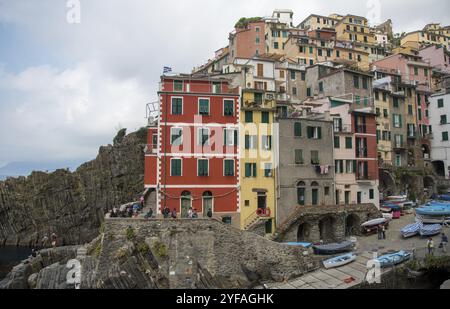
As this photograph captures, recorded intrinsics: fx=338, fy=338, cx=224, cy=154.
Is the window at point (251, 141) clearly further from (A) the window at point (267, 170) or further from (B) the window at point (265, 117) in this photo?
(A) the window at point (267, 170)

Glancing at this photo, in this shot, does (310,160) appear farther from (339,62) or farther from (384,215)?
(339,62)

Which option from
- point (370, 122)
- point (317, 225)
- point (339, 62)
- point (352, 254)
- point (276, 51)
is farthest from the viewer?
point (276, 51)

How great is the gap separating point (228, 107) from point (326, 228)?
1759 centimetres

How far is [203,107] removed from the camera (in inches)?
1378

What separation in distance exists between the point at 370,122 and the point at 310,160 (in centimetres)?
1176

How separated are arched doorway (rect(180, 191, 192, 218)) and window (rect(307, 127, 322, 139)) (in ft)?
50.3

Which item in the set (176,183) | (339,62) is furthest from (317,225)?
(339,62)

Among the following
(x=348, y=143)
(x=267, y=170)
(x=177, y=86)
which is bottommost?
(x=267, y=170)

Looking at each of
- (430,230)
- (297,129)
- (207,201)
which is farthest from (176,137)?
(430,230)

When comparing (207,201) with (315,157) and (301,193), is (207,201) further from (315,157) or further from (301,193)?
(315,157)

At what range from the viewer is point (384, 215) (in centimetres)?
3994

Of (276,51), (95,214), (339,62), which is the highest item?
(276,51)

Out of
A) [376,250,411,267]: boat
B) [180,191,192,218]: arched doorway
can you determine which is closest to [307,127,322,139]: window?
[376,250,411,267]: boat

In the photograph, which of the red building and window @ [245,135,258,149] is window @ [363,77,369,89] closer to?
window @ [245,135,258,149]
